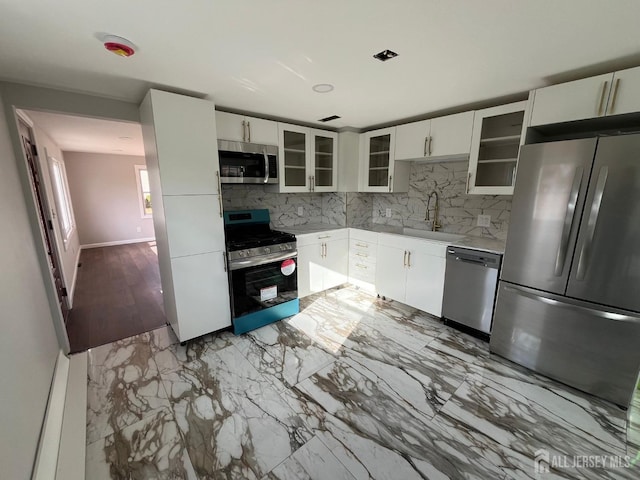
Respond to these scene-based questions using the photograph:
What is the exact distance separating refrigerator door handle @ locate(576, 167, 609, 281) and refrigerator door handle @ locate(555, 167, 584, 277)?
0.27 ft

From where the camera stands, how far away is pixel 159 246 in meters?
2.65

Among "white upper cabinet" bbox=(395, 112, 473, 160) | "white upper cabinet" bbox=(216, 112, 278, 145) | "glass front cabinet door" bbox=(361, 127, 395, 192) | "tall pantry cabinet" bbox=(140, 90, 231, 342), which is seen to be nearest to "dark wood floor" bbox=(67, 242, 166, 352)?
"tall pantry cabinet" bbox=(140, 90, 231, 342)

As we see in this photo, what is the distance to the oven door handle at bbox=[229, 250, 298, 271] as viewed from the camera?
2.50m

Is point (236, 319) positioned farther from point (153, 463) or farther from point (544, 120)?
point (544, 120)

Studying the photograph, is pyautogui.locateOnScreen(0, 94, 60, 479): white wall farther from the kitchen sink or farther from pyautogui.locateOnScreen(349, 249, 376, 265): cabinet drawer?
the kitchen sink

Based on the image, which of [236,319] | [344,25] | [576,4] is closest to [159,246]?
[236,319]

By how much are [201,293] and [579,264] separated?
296 cm

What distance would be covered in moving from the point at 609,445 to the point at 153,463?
8.47ft

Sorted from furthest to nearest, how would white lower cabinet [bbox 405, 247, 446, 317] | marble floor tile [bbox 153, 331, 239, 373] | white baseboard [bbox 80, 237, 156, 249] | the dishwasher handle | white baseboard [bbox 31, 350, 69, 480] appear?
white baseboard [bbox 80, 237, 156, 249] < white lower cabinet [bbox 405, 247, 446, 317] < the dishwasher handle < marble floor tile [bbox 153, 331, 239, 373] < white baseboard [bbox 31, 350, 69, 480]

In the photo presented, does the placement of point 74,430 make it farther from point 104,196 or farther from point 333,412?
point 104,196

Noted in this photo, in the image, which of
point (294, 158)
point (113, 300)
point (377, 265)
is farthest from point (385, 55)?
point (113, 300)

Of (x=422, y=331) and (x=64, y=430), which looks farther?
(x=422, y=331)

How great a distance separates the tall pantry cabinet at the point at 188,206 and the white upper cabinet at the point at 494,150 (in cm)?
244

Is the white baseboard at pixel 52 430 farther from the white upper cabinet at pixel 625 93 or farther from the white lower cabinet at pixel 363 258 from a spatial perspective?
the white upper cabinet at pixel 625 93
